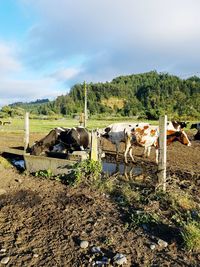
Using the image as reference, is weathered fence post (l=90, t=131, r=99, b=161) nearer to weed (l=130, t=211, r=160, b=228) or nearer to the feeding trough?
the feeding trough

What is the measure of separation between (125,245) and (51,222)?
4.98ft

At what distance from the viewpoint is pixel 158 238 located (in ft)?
17.4

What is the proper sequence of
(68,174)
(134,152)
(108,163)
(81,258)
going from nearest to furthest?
(81,258) → (68,174) → (108,163) → (134,152)

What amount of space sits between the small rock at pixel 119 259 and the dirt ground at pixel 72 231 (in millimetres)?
67

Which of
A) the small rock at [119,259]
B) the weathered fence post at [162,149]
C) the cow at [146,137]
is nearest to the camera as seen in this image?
the small rock at [119,259]

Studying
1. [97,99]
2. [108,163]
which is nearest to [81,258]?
[108,163]

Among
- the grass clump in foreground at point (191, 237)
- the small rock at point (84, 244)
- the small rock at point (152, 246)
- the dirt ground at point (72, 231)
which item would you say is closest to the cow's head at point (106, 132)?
the dirt ground at point (72, 231)

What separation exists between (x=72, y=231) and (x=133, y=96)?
11722cm

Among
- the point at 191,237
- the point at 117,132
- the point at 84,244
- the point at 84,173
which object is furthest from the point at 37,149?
the point at 191,237

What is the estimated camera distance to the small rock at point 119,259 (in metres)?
4.55

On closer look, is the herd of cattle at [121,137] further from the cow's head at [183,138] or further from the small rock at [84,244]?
the small rock at [84,244]

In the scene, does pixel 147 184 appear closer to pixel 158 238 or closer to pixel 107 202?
pixel 107 202

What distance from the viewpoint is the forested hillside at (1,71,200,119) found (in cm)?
8223

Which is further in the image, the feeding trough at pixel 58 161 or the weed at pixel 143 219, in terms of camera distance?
the feeding trough at pixel 58 161
